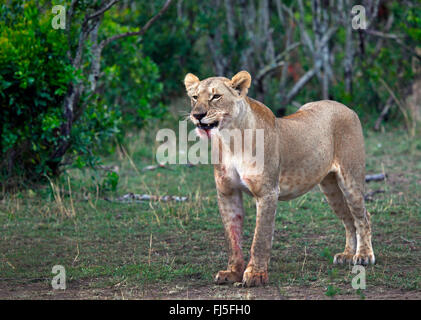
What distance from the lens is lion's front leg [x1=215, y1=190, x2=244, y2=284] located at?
5.04 meters

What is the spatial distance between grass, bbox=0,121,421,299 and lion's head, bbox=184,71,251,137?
1137 millimetres

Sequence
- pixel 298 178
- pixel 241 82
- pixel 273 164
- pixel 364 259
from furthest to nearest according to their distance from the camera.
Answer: pixel 364 259
pixel 298 178
pixel 273 164
pixel 241 82

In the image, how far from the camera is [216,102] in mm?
4812

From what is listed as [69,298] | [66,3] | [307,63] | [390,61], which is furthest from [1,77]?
[307,63]

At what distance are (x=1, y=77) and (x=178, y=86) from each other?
6218 mm

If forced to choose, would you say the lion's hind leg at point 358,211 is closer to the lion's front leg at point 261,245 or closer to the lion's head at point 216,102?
the lion's front leg at point 261,245

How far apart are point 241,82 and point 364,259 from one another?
5.93 feet

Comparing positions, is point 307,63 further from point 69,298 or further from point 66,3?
point 69,298

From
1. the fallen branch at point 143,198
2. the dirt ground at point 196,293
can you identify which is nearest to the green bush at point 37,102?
the fallen branch at point 143,198

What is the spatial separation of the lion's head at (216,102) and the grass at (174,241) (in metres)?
1.14

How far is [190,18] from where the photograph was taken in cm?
1488

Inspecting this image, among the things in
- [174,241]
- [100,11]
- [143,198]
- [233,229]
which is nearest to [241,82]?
[233,229]

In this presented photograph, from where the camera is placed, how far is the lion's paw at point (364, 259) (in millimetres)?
5582

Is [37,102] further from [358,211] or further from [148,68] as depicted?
[358,211]
